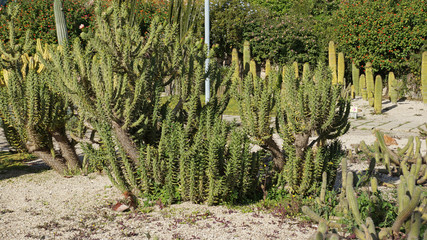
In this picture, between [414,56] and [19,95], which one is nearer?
[19,95]

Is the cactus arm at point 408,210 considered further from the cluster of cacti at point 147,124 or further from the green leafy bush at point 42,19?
the green leafy bush at point 42,19

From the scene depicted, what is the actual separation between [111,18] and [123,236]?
2254 millimetres

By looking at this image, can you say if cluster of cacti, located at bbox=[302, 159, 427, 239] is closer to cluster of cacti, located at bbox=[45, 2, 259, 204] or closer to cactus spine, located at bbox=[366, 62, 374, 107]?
cluster of cacti, located at bbox=[45, 2, 259, 204]

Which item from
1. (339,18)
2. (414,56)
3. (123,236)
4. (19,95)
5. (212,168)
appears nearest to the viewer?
(123,236)

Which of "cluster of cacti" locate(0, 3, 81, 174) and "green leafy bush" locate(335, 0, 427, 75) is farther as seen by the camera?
"green leafy bush" locate(335, 0, 427, 75)

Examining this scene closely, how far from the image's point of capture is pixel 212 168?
387cm

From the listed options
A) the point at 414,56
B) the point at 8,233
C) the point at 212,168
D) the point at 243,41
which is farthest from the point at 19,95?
the point at 243,41

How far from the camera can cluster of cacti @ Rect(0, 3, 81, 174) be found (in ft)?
15.6

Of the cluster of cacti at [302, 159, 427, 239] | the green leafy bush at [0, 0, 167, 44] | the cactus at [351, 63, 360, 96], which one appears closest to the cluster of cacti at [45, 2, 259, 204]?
the cluster of cacti at [302, 159, 427, 239]

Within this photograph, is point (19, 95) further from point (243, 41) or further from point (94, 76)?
point (243, 41)

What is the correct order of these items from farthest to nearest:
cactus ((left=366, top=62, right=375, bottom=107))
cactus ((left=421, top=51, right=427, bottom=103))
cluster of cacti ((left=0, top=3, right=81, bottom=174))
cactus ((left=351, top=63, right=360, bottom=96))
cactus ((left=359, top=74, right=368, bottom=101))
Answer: cactus ((left=351, top=63, right=360, bottom=96)), cactus ((left=359, top=74, right=368, bottom=101)), cactus ((left=366, top=62, right=375, bottom=107)), cactus ((left=421, top=51, right=427, bottom=103)), cluster of cacti ((left=0, top=3, right=81, bottom=174))

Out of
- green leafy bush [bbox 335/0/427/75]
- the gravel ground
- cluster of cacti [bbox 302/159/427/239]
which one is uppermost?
green leafy bush [bbox 335/0/427/75]

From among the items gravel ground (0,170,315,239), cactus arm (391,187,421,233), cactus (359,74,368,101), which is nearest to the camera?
cactus arm (391,187,421,233)

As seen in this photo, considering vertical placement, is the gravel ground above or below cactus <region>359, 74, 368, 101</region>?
below
